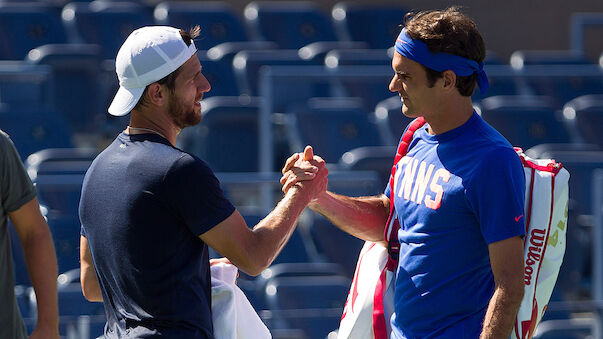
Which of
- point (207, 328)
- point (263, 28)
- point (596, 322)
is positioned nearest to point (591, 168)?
point (596, 322)

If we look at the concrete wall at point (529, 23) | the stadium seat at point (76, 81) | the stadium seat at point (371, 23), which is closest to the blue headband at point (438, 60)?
the stadium seat at point (76, 81)

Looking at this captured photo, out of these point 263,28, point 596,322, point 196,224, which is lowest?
point 596,322

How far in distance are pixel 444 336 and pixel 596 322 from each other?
2.67 metres

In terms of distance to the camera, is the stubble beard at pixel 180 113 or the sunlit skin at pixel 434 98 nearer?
the stubble beard at pixel 180 113

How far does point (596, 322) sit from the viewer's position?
484 centimetres

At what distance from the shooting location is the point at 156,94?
7.86ft

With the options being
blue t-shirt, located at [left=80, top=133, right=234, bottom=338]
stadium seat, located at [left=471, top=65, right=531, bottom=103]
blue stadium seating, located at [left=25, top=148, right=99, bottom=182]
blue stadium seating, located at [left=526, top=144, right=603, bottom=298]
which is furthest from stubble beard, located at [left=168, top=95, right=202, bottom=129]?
stadium seat, located at [left=471, top=65, right=531, bottom=103]

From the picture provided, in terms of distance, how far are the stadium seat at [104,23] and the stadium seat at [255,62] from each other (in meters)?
1.02

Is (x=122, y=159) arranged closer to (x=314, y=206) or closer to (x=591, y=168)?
(x=314, y=206)

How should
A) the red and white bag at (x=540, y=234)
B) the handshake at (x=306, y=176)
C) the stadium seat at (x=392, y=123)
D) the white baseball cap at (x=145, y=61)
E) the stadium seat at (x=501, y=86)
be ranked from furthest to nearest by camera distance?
the stadium seat at (x=501, y=86), the stadium seat at (x=392, y=123), the handshake at (x=306, y=176), the red and white bag at (x=540, y=234), the white baseball cap at (x=145, y=61)

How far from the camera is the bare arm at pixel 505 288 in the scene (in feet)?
7.52

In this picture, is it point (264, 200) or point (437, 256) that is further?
point (264, 200)

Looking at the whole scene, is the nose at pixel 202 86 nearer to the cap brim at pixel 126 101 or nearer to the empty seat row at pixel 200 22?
the cap brim at pixel 126 101

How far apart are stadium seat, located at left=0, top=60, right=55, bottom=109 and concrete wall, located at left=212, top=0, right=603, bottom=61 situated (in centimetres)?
422
